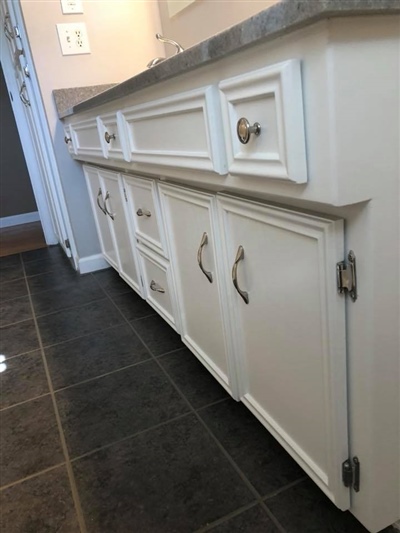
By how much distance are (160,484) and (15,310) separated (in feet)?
4.64

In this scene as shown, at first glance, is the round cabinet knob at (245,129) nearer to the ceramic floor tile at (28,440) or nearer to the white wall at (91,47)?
the ceramic floor tile at (28,440)

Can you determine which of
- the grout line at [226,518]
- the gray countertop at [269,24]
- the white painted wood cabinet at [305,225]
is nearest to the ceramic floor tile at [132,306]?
the white painted wood cabinet at [305,225]

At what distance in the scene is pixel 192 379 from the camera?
1386 millimetres

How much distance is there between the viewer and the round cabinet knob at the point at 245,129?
65 centimetres

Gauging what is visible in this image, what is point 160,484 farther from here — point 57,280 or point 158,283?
point 57,280

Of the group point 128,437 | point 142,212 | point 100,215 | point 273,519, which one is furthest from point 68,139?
point 273,519

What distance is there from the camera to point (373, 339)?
0.63m

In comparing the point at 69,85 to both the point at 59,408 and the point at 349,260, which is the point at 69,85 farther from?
the point at 349,260

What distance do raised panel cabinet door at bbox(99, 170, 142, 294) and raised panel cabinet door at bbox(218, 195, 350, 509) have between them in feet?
2.88

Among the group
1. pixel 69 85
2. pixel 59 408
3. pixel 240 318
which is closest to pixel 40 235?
pixel 69 85

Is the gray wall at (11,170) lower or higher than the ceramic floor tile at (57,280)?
higher

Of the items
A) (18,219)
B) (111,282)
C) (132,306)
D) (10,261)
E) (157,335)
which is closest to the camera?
(157,335)

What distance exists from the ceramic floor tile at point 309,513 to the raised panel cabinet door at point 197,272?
11.0 inches

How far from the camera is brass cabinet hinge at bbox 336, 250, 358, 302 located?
0.61 m
